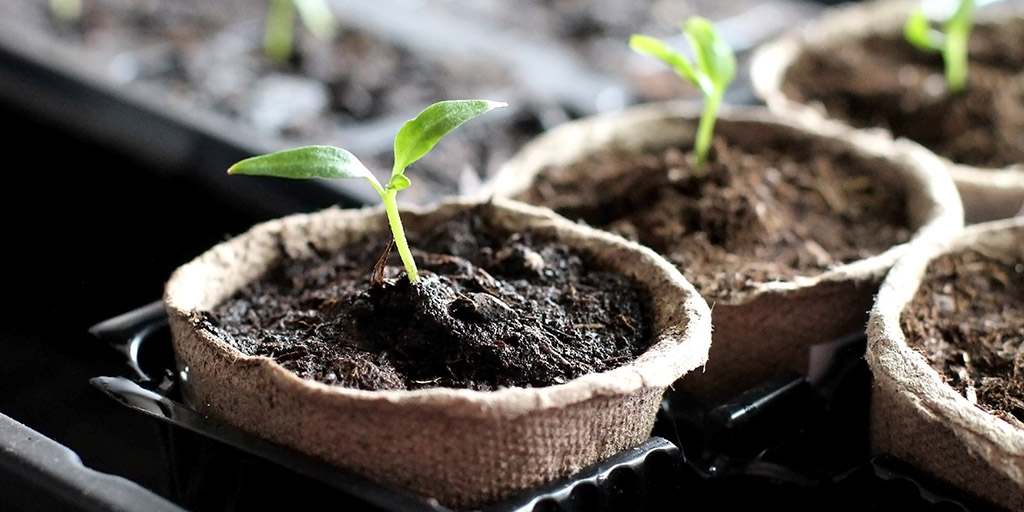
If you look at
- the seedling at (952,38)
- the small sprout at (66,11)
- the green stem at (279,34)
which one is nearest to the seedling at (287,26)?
the green stem at (279,34)

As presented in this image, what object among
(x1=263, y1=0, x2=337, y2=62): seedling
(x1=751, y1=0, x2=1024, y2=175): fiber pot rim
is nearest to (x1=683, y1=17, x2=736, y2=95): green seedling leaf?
(x1=751, y1=0, x2=1024, y2=175): fiber pot rim

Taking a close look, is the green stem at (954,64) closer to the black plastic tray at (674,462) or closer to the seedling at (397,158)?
the black plastic tray at (674,462)

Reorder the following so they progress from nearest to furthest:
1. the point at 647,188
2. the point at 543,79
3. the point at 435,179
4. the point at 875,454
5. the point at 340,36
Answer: the point at 875,454 < the point at 647,188 < the point at 435,179 < the point at 543,79 < the point at 340,36

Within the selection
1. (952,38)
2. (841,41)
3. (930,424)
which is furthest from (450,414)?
(841,41)

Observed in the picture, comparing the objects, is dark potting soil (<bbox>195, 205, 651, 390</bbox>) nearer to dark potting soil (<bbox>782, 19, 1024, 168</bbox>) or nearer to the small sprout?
dark potting soil (<bbox>782, 19, 1024, 168</bbox>)

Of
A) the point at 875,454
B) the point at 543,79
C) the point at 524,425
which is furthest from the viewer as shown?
the point at 543,79

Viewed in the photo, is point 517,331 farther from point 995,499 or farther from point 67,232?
point 67,232

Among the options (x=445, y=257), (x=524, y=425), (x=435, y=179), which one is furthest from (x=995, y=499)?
(x=435, y=179)
